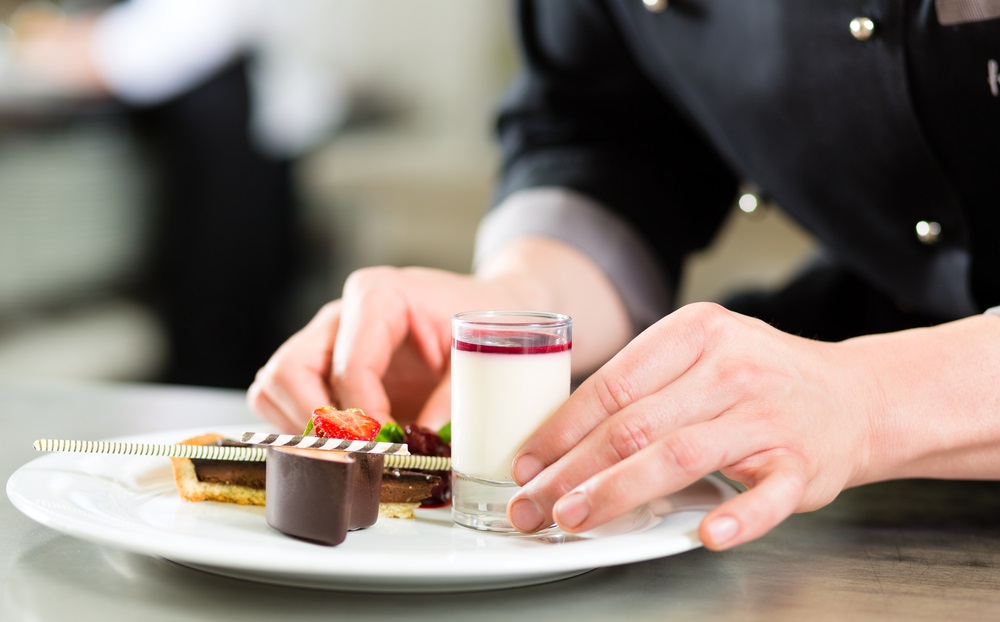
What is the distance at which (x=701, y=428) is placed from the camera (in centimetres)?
80

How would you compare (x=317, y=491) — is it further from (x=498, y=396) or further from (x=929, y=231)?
(x=929, y=231)

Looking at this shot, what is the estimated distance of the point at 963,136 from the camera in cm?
127

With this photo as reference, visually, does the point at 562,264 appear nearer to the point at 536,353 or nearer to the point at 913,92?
the point at 913,92

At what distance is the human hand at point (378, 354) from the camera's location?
1.11 metres

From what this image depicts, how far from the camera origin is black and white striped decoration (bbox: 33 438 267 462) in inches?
36.9

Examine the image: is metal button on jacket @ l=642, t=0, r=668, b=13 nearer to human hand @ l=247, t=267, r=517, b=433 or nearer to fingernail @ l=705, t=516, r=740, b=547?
human hand @ l=247, t=267, r=517, b=433

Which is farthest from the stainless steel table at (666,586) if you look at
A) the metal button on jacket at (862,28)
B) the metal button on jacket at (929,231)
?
the metal button on jacket at (862,28)

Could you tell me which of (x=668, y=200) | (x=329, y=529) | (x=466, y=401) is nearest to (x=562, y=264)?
(x=668, y=200)

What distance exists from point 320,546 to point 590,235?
850 mm

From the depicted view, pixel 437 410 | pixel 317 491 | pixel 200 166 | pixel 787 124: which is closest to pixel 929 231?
pixel 787 124

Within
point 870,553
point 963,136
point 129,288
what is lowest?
point 129,288

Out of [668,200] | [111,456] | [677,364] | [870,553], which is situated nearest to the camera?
[677,364]

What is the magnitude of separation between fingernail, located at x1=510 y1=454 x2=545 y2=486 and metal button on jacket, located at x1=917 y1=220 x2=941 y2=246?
0.75m

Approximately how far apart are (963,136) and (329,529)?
0.87 metres
